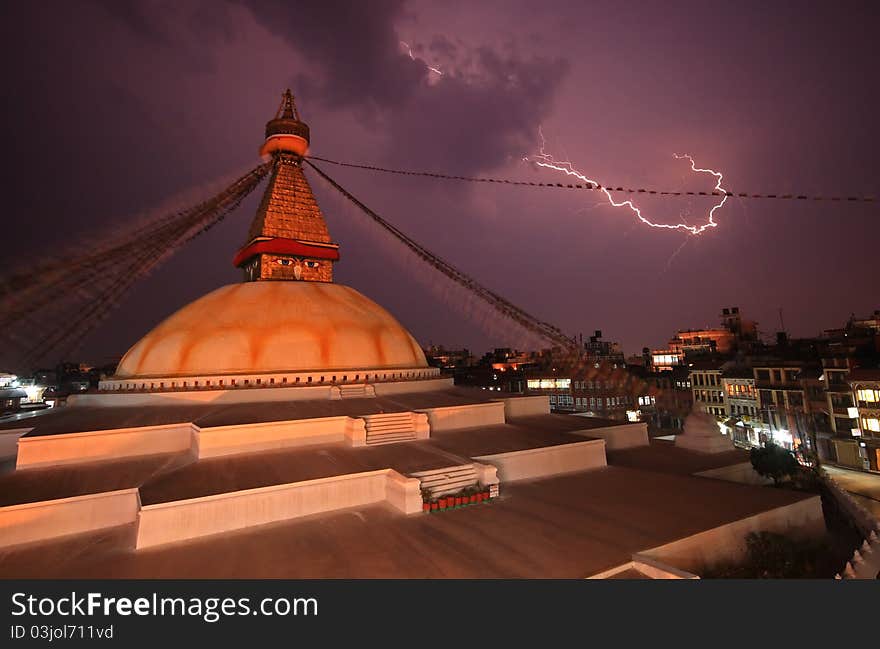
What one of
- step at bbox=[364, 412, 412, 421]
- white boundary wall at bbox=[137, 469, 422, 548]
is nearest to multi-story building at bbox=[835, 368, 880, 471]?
step at bbox=[364, 412, 412, 421]

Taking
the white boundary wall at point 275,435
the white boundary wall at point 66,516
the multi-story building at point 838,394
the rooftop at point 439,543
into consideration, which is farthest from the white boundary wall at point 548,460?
the multi-story building at point 838,394

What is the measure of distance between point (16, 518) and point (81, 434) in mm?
2682

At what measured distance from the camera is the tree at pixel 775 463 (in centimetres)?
943

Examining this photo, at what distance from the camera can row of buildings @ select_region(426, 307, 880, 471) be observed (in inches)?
998

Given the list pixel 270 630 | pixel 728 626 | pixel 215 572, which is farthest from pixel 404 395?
pixel 728 626

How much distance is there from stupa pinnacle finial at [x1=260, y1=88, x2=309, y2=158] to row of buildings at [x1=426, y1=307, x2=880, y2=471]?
15384mm

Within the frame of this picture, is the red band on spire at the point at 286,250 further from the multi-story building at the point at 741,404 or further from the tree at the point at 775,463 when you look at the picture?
the multi-story building at the point at 741,404

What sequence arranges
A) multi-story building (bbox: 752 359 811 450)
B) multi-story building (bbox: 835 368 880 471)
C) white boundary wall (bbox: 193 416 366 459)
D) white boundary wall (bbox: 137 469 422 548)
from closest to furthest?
1. white boundary wall (bbox: 137 469 422 548)
2. white boundary wall (bbox: 193 416 366 459)
3. multi-story building (bbox: 835 368 880 471)
4. multi-story building (bbox: 752 359 811 450)

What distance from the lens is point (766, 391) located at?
3219 cm

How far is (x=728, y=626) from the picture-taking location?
3.82 meters

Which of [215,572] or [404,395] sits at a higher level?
[404,395]

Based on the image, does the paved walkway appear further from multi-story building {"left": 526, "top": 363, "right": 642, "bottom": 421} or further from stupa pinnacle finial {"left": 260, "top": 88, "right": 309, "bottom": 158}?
stupa pinnacle finial {"left": 260, "top": 88, "right": 309, "bottom": 158}

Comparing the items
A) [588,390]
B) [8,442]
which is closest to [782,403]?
[588,390]

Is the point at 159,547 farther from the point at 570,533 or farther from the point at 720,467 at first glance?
the point at 720,467
